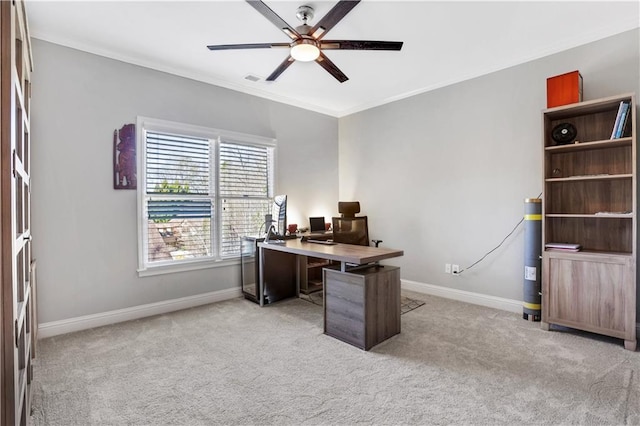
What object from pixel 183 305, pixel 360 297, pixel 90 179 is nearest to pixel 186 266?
pixel 183 305

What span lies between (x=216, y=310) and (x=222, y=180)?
160 cm

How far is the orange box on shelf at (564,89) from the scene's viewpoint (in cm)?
286

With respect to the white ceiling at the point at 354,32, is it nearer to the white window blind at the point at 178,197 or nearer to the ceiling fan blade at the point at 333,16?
the ceiling fan blade at the point at 333,16

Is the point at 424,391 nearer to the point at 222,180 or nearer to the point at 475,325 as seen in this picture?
the point at 475,325

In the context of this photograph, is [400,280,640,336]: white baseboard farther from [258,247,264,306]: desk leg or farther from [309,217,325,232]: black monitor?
[258,247,264,306]: desk leg

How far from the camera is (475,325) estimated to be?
313 cm

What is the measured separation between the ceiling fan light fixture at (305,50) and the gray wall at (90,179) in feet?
5.69

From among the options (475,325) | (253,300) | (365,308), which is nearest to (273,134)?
(253,300)

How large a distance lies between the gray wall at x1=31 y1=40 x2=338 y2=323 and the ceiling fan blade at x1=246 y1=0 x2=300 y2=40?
191 centimetres

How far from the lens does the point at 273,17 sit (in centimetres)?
223

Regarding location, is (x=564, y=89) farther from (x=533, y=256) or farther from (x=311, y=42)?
(x=311, y=42)

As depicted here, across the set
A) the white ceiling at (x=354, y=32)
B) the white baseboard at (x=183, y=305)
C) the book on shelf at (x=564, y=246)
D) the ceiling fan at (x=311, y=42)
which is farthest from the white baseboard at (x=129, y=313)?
the book on shelf at (x=564, y=246)

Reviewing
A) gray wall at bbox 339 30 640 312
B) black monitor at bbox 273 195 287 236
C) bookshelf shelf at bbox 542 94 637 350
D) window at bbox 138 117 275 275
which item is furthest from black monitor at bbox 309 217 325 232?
bookshelf shelf at bbox 542 94 637 350

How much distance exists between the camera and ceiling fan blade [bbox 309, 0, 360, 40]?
6.55 feet
